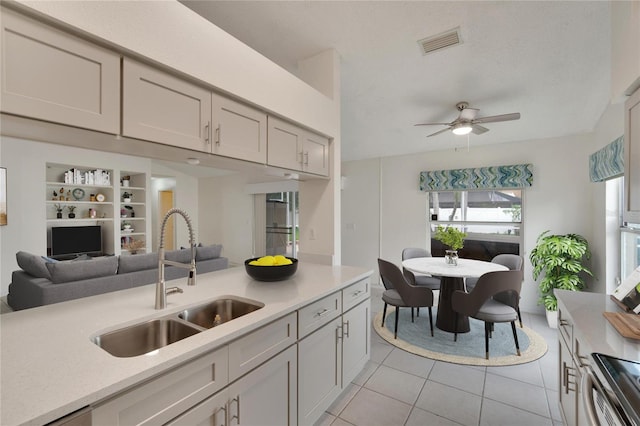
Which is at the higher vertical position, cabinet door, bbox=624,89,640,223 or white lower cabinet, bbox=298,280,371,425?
cabinet door, bbox=624,89,640,223

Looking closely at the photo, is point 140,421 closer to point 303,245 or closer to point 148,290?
point 148,290

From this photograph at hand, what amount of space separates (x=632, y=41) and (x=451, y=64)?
1417mm

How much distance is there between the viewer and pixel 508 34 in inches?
85.1

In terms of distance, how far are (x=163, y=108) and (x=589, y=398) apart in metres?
2.09

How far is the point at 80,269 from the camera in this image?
2.78 m

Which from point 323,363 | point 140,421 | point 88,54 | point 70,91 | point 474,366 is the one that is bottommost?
point 474,366

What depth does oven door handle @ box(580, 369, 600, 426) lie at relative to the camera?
0.88m

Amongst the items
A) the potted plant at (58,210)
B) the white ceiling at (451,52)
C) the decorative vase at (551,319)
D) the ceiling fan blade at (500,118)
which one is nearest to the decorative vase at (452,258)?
the decorative vase at (551,319)

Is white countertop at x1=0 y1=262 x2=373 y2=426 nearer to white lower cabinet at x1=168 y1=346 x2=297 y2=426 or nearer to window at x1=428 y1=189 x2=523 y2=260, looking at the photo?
white lower cabinet at x1=168 y1=346 x2=297 y2=426

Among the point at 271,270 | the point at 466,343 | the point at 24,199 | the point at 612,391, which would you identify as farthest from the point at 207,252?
the point at 612,391

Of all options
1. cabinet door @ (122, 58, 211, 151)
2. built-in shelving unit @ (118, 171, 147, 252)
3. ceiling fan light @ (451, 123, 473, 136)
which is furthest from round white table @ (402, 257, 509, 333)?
built-in shelving unit @ (118, 171, 147, 252)

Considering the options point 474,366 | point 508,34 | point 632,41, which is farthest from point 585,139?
point 474,366

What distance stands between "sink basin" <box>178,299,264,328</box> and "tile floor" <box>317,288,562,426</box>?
981 mm

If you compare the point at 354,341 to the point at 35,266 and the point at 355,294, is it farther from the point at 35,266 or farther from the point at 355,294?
the point at 35,266
